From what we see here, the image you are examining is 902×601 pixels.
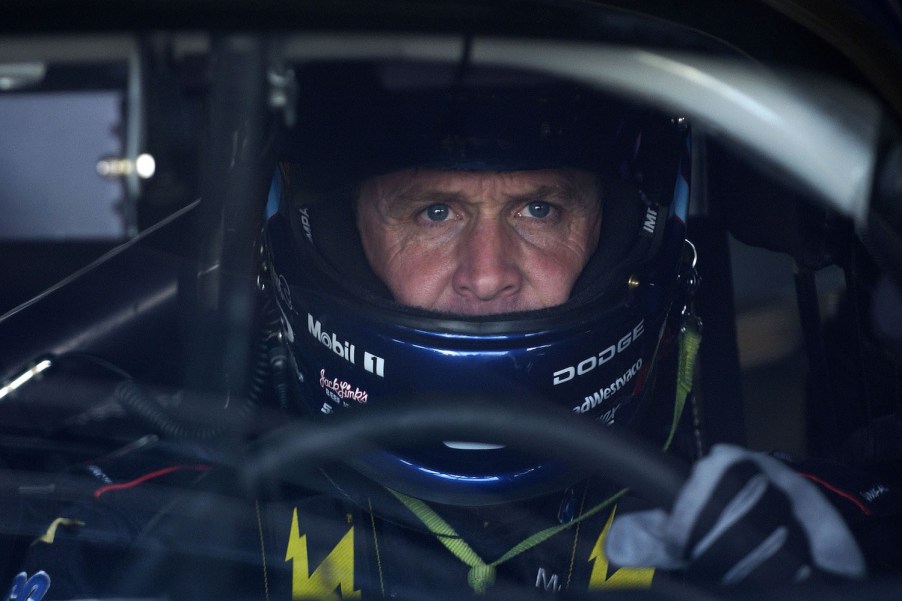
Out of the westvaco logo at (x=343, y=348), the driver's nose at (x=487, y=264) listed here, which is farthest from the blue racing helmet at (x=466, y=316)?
the driver's nose at (x=487, y=264)

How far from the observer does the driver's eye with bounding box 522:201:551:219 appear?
1.30 metres

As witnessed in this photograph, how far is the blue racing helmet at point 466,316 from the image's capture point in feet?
3.19

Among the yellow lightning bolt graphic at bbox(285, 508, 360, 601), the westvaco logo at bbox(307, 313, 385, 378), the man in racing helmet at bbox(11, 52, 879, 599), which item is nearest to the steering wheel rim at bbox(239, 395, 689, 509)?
the man in racing helmet at bbox(11, 52, 879, 599)

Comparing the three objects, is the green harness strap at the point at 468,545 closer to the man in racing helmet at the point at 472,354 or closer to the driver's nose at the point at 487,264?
the man in racing helmet at the point at 472,354

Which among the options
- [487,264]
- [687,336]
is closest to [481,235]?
[487,264]

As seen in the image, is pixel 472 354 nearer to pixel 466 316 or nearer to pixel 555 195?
pixel 466 316

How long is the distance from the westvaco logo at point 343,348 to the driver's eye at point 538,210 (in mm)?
347

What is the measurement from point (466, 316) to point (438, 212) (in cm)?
25

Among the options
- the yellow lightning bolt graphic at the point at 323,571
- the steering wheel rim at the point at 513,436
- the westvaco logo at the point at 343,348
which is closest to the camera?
the steering wheel rim at the point at 513,436

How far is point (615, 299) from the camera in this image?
1138 millimetres

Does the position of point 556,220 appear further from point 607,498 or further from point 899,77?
point 899,77

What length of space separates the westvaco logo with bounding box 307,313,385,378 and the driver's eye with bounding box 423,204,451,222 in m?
0.26

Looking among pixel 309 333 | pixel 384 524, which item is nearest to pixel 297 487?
pixel 384 524

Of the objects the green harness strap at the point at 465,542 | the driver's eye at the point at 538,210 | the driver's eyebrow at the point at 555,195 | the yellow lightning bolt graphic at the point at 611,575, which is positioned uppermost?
the driver's eyebrow at the point at 555,195
